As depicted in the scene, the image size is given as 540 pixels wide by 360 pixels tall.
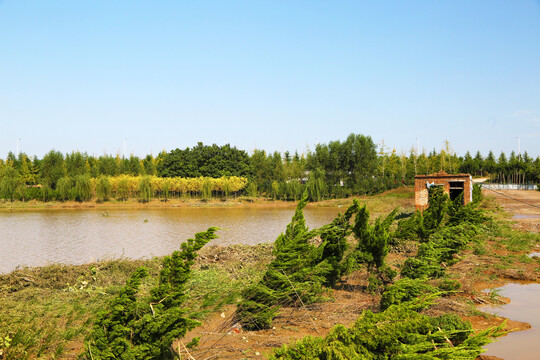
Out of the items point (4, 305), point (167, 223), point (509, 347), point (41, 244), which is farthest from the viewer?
point (167, 223)

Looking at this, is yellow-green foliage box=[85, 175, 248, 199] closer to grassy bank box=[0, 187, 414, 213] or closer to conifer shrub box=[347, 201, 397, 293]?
grassy bank box=[0, 187, 414, 213]

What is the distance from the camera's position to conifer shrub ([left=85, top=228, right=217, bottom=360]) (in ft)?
13.9

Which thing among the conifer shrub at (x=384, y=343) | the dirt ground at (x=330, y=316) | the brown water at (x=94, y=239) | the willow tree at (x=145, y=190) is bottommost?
the brown water at (x=94, y=239)

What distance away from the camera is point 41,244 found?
61.5ft

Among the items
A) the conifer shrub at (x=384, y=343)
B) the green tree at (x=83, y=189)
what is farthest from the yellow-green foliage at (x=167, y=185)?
the conifer shrub at (x=384, y=343)

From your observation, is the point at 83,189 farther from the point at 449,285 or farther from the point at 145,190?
the point at 449,285

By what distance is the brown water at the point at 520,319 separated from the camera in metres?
5.98

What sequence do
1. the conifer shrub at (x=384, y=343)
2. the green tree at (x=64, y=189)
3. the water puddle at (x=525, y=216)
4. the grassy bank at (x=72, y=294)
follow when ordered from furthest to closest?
the green tree at (x=64, y=189) → the water puddle at (x=525, y=216) → the grassy bank at (x=72, y=294) → the conifer shrub at (x=384, y=343)

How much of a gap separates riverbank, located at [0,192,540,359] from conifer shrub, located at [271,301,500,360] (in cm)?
142

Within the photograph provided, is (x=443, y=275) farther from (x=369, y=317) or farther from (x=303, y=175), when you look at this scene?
(x=303, y=175)

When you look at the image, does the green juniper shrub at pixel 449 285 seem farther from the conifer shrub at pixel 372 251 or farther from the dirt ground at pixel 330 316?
the conifer shrub at pixel 372 251

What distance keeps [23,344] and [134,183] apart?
47.7 meters

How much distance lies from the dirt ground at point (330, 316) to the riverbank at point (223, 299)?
0.05ft

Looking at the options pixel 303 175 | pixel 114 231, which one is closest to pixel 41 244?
pixel 114 231
